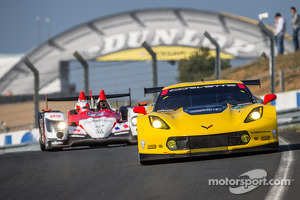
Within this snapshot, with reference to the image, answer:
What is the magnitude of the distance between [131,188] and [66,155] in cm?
489

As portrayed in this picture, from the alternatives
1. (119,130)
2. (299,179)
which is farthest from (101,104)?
(299,179)

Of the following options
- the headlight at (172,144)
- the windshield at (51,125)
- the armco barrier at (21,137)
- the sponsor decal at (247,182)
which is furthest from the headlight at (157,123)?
the armco barrier at (21,137)

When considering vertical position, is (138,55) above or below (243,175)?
above

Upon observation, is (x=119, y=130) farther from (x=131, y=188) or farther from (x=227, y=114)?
(x=131, y=188)

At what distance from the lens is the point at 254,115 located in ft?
27.7

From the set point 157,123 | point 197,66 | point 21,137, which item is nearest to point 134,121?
point 157,123

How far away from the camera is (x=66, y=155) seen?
38.0 ft

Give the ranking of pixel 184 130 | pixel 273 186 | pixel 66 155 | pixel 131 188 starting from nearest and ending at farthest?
pixel 273 186 → pixel 131 188 → pixel 184 130 → pixel 66 155

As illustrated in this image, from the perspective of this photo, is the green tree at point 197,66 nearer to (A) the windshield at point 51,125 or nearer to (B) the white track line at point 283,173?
(A) the windshield at point 51,125

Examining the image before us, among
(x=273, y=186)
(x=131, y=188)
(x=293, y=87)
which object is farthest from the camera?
(x=293, y=87)

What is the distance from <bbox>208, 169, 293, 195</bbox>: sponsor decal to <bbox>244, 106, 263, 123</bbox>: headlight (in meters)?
1.36

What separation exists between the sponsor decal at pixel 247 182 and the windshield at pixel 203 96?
2.33m

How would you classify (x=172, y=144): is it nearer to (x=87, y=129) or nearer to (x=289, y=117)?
(x=87, y=129)

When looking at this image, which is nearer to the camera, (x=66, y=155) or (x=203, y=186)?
(x=203, y=186)
